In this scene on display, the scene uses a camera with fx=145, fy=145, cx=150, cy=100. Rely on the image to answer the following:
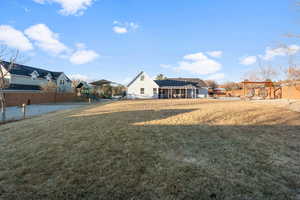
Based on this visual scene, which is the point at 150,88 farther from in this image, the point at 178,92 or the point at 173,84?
the point at 178,92

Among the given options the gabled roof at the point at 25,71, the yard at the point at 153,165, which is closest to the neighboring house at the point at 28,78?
the gabled roof at the point at 25,71

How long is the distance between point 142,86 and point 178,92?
7.89 meters

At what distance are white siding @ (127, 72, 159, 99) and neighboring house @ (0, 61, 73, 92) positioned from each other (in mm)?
15072

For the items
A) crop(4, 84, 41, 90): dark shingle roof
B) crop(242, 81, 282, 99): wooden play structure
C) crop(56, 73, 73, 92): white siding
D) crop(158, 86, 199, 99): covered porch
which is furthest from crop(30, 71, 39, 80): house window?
crop(242, 81, 282, 99): wooden play structure

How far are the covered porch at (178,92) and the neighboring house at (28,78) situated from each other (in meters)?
21.6

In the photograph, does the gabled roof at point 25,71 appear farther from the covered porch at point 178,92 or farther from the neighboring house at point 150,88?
the covered porch at point 178,92

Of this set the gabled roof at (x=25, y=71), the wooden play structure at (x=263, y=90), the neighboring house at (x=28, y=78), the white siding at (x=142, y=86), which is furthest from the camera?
the white siding at (x=142, y=86)

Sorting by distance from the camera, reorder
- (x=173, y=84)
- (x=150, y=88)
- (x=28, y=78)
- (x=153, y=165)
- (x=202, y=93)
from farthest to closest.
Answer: (x=202, y=93), (x=173, y=84), (x=150, y=88), (x=28, y=78), (x=153, y=165)

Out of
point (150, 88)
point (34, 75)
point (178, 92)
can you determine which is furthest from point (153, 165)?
point (34, 75)

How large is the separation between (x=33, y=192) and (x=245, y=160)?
12.1 feet

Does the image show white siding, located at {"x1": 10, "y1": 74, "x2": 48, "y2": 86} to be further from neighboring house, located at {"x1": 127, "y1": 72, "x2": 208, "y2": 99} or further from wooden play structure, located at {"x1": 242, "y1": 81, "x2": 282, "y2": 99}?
wooden play structure, located at {"x1": 242, "y1": 81, "x2": 282, "y2": 99}

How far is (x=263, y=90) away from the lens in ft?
91.7

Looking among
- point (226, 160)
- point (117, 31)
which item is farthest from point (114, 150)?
point (117, 31)

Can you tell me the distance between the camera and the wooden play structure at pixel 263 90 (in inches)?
832
